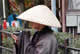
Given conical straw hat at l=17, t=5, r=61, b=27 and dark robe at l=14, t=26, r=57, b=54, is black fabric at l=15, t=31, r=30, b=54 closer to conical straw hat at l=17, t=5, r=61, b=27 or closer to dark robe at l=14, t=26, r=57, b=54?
dark robe at l=14, t=26, r=57, b=54

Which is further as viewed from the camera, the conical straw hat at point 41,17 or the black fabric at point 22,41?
the black fabric at point 22,41

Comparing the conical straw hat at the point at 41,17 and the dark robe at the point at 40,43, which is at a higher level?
the conical straw hat at the point at 41,17

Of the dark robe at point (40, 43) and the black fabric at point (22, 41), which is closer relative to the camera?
the dark robe at point (40, 43)

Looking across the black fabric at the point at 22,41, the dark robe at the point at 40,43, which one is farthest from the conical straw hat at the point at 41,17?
the black fabric at the point at 22,41

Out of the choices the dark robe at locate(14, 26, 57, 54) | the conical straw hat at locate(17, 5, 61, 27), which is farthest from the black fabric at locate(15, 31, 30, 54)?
the conical straw hat at locate(17, 5, 61, 27)

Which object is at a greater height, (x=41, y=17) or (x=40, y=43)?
(x=41, y=17)

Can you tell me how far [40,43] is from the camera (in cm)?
218

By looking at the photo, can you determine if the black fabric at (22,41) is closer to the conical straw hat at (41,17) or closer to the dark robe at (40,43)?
the dark robe at (40,43)

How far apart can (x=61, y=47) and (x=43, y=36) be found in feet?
2.96

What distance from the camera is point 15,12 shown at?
723 centimetres

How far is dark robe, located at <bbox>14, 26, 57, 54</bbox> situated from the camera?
215 cm

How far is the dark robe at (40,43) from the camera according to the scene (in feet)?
7.05

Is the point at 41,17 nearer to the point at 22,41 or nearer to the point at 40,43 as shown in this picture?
the point at 40,43

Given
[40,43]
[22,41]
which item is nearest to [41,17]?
[40,43]
